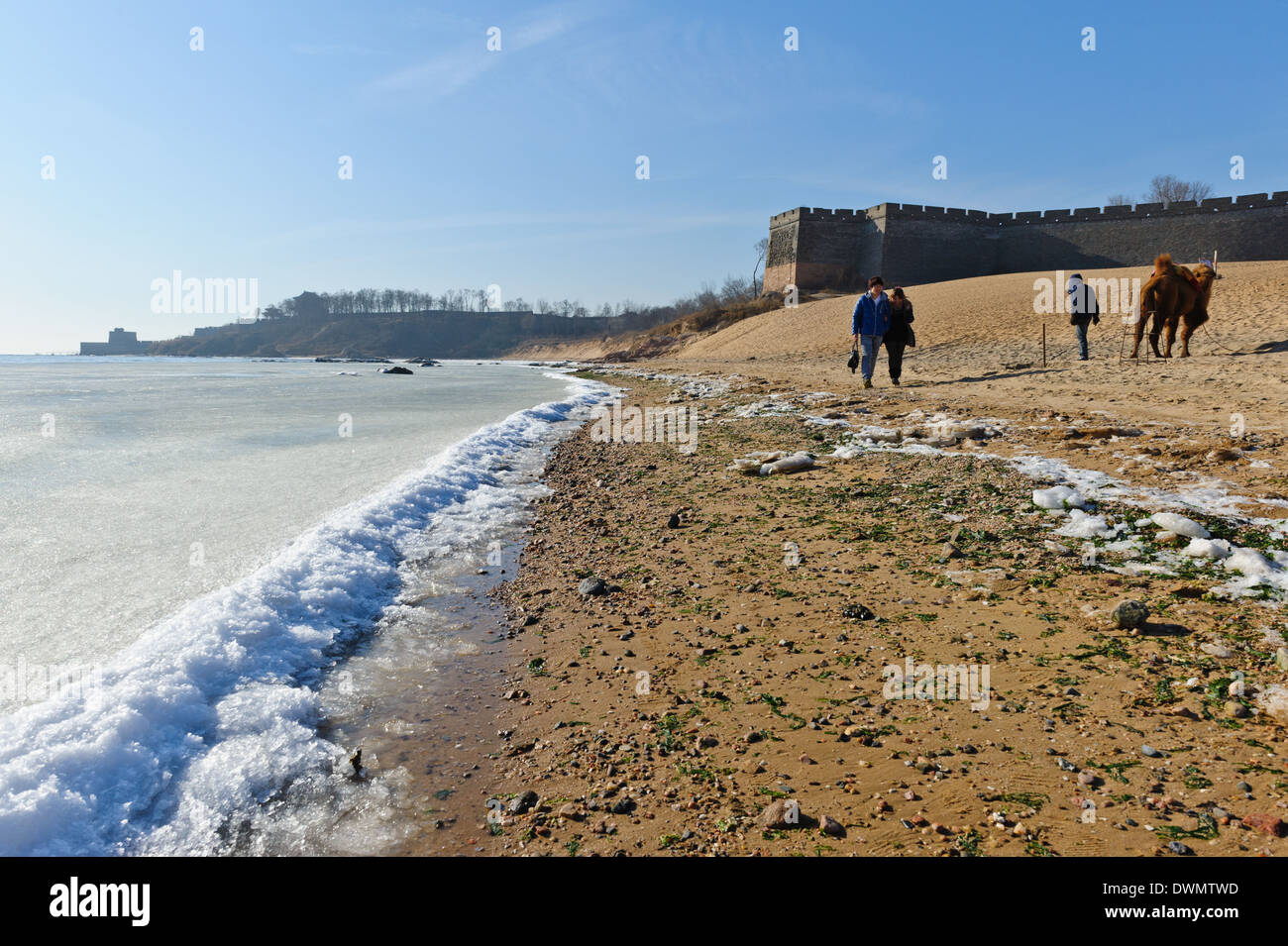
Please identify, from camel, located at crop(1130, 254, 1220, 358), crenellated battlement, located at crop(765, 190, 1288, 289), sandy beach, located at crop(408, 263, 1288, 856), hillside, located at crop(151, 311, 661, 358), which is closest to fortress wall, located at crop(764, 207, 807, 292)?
crenellated battlement, located at crop(765, 190, 1288, 289)

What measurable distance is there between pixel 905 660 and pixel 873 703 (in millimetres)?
494

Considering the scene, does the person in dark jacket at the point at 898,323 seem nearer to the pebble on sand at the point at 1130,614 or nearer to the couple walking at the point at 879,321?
the couple walking at the point at 879,321

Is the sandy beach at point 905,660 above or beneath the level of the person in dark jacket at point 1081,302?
beneath

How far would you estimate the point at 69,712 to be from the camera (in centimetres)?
348

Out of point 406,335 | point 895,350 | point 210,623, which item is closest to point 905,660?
point 210,623

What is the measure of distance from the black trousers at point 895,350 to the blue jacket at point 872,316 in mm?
537

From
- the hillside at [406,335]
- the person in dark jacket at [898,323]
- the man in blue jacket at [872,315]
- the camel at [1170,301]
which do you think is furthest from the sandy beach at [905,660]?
the hillside at [406,335]

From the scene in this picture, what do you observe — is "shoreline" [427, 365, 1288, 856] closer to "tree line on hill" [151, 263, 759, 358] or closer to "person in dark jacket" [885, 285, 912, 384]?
"person in dark jacket" [885, 285, 912, 384]

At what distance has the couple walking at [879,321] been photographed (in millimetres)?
14234

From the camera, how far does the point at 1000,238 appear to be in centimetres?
5775

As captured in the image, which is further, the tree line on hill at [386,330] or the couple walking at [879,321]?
the tree line on hill at [386,330]
